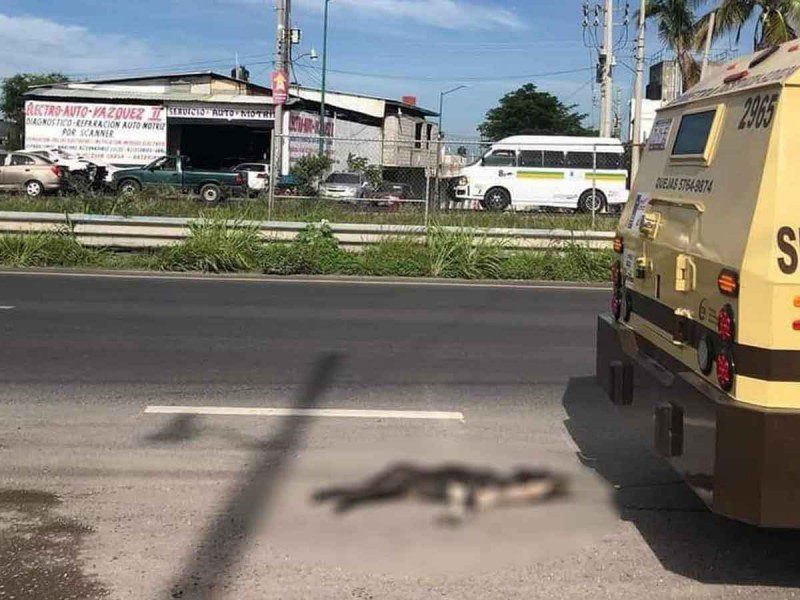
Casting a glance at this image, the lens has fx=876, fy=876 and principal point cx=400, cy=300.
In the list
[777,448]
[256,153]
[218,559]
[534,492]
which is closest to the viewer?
[777,448]

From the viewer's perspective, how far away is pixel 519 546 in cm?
407

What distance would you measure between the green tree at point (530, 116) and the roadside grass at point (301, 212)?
203 ft

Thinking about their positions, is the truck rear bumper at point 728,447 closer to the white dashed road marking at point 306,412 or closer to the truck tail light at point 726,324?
the truck tail light at point 726,324

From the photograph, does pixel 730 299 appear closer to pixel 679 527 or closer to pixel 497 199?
pixel 679 527

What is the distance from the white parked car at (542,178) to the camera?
2647 cm

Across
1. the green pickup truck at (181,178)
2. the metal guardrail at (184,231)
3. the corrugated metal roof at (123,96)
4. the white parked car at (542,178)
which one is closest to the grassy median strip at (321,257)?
the metal guardrail at (184,231)

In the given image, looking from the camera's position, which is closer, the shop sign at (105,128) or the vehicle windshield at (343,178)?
the vehicle windshield at (343,178)

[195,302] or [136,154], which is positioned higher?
[136,154]

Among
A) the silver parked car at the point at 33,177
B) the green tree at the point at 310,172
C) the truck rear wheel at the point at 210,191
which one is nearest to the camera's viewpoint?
the green tree at the point at 310,172

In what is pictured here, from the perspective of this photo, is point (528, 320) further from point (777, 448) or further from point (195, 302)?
point (777, 448)

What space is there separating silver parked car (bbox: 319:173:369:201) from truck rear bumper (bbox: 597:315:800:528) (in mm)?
14099

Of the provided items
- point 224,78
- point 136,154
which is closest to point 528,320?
point 136,154

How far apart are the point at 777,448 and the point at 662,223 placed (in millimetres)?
1566

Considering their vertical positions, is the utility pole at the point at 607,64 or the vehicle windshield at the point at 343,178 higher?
the utility pole at the point at 607,64
